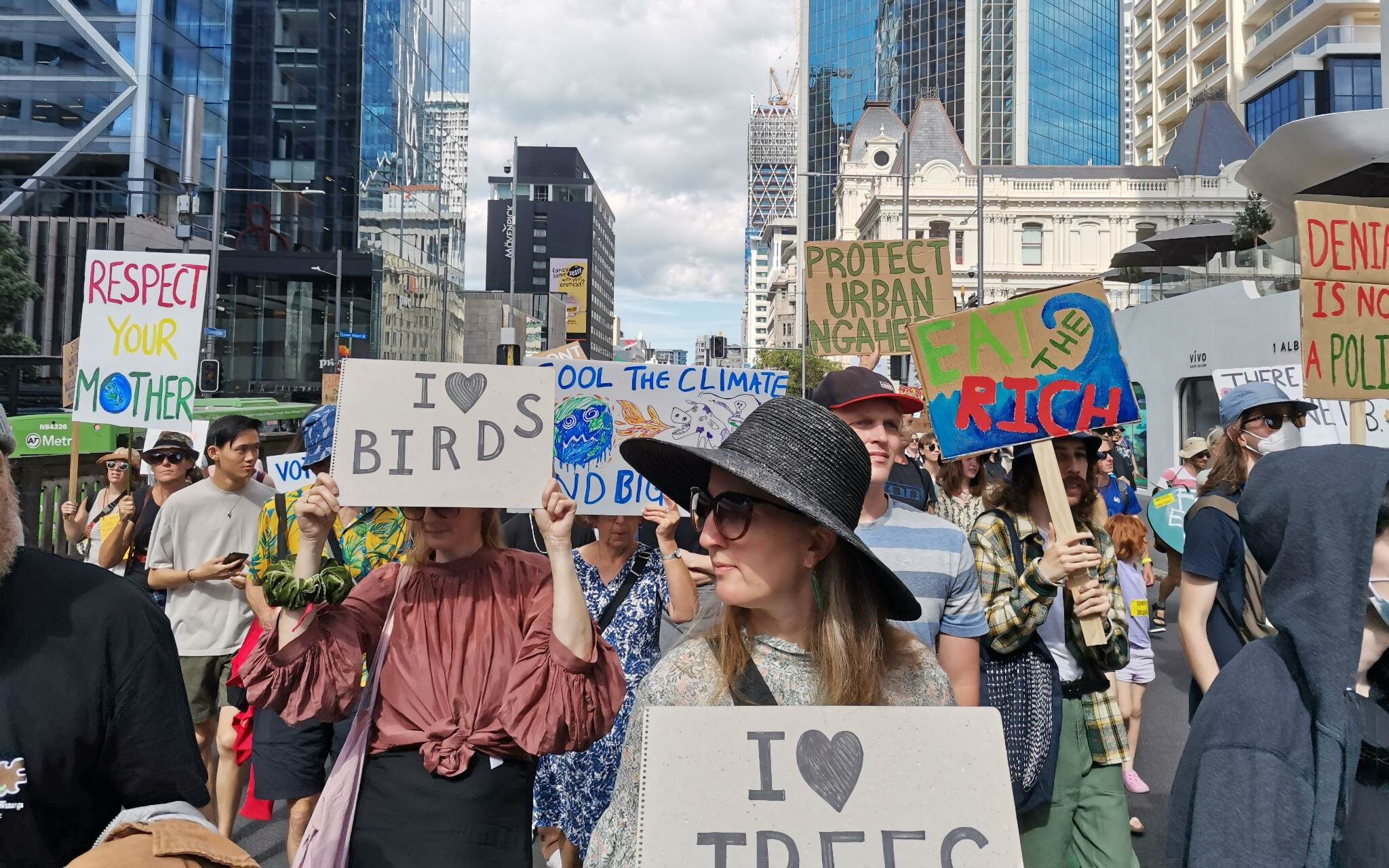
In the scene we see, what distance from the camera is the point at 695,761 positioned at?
5.69 feet

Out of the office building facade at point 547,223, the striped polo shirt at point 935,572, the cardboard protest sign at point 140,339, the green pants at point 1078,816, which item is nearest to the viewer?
the striped polo shirt at point 935,572

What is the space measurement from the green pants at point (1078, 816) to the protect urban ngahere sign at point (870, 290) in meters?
4.74

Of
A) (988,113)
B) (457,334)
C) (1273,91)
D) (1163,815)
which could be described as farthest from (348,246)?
(988,113)

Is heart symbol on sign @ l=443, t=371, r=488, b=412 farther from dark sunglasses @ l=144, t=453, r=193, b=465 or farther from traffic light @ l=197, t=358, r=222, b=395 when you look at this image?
traffic light @ l=197, t=358, r=222, b=395

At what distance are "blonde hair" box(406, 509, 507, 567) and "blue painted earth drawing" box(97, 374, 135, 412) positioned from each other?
503 centimetres

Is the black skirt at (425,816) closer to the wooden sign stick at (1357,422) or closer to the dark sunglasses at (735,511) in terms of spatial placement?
the dark sunglasses at (735,511)

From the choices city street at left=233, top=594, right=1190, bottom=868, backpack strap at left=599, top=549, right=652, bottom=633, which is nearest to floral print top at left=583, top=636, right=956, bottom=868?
backpack strap at left=599, top=549, right=652, bottom=633

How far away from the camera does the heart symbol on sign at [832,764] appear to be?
1741 millimetres

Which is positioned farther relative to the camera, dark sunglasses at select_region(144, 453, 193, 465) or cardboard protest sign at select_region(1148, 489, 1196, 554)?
cardboard protest sign at select_region(1148, 489, 1196, 554)

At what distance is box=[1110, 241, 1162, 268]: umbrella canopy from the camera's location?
1009 inches

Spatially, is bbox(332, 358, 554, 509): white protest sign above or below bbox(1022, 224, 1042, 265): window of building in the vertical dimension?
below

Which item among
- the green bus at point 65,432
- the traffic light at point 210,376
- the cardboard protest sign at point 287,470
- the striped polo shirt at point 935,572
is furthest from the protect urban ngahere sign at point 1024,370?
the traffic light at point 210,376

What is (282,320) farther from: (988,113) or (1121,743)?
(988,113)

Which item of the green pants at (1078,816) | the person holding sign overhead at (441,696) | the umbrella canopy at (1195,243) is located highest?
the umbrella canopy at (1195,243)
